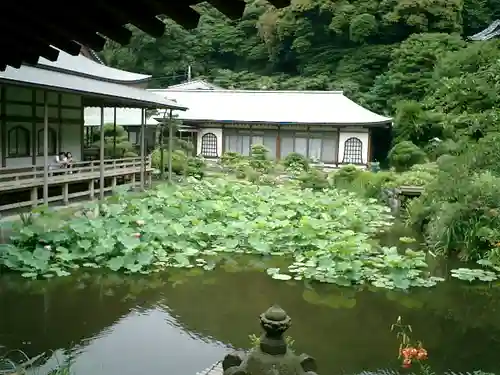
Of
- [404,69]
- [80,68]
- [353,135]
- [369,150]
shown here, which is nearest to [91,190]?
[80,68]

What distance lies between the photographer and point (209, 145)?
28828 mm

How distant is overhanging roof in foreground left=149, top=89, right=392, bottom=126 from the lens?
1037 inches

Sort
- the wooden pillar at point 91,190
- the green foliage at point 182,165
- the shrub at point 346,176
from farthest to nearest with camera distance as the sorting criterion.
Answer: the green foliage at point 182,165, the shrub at point 346,176, the wooden pillar at point 91,190

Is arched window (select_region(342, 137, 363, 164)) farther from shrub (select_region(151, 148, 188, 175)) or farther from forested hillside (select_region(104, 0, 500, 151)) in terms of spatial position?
shrub (select_region(151, 148, 188, 175))

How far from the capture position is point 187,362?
5.38m

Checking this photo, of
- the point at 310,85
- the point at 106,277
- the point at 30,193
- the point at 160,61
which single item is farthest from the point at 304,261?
the point at 160,61

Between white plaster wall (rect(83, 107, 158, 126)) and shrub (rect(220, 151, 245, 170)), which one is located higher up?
white plaster wall (rect(83, 107, 158, 126))

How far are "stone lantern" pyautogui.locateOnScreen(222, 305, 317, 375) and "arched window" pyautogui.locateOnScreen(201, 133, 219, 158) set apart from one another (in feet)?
83.2

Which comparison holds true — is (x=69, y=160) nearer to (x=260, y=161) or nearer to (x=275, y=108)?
(x=260, y=161)

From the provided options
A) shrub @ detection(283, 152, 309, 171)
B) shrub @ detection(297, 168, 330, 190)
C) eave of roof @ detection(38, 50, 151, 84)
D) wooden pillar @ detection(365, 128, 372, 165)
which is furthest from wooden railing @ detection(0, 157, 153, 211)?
wooden pillar @ detection(365, 128, 372, 165)

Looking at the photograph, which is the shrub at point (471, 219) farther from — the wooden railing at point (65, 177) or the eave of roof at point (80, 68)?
the eave of roof at point (80, 68)

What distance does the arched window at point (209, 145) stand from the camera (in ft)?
94.0

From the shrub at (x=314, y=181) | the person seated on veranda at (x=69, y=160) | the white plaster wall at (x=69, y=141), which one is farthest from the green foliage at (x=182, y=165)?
the person seated on veranda at (x=69, y=160)

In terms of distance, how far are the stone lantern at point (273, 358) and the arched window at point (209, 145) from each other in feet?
83.2
